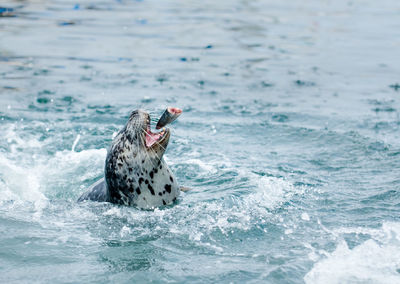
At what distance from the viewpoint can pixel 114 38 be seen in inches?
549

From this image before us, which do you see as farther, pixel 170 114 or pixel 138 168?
pixel 138 168

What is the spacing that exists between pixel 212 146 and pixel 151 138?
2.44 metres

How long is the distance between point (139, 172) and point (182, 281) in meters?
1.38

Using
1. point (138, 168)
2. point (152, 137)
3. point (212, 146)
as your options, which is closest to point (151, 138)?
point (152, 137)

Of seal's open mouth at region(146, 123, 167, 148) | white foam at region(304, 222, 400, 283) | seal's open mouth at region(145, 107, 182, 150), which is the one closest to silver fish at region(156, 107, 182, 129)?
seal's open mouth at region(145, 107, 182, 150)

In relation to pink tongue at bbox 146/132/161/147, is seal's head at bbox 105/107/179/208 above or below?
below

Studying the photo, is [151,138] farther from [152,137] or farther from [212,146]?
[212,146]

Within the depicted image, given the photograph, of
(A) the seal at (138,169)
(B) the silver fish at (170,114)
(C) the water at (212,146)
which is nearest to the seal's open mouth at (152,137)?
(A) the seal at (138,169)

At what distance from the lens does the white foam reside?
13.3 feet

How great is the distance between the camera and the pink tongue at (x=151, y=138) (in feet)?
16.8

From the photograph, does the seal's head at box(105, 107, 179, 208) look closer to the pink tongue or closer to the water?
the pink tongue

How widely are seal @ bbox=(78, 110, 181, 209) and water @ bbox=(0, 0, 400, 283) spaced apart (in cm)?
13

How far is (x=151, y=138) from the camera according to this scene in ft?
16.9

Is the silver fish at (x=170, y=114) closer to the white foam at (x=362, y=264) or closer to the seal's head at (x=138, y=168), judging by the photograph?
the seal's head at (x=138, y=168)
